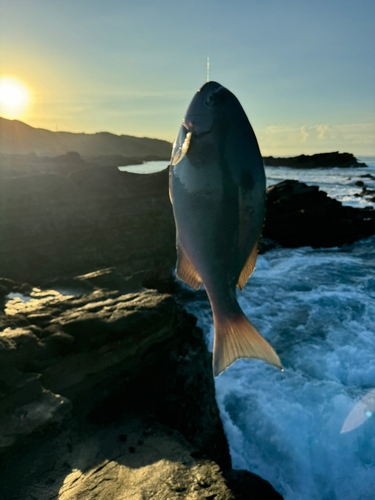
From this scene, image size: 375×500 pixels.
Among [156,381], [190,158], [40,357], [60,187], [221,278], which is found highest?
[190,158]

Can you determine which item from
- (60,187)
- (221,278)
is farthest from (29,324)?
(60,187)

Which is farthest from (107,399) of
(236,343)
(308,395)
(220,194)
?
(220,194)

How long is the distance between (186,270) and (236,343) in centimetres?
48

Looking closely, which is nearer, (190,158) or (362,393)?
(190,158)

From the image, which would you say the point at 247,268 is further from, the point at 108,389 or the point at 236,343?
the point at 108,389

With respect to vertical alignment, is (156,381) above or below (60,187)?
below

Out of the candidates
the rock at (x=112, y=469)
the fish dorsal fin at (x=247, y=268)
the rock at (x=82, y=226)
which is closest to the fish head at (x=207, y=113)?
the fish dorsal fin at (x=247, y=268)

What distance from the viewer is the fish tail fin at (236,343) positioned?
5.72ft

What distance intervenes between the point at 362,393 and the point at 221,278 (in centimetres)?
769

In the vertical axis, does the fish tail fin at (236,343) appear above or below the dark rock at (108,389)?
above

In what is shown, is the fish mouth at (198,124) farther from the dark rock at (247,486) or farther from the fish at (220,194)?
the dark rock at (247,486)

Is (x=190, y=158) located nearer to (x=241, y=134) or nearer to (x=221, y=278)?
(x=241, y=134)

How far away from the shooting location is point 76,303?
768 centimetres

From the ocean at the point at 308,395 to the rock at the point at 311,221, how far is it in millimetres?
7445
